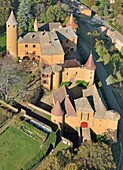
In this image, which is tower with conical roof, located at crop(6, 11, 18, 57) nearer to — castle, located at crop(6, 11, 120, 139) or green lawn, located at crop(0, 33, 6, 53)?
castle, located at crop(6, 11, 120, 139)

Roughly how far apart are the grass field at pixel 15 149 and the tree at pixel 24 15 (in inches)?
1472

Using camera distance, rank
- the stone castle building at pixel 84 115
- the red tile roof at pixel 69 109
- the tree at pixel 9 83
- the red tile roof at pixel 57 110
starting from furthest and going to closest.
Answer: the tree at pixel 9 83
the red tile roof at pixel 69 109
the stone castle building at pixel 84 115
the red tile roof at pixel 57 110

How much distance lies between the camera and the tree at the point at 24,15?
Answer: 87.3m

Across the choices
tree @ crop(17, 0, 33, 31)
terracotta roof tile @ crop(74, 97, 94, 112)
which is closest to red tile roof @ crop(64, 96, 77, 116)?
terracotta roof tile @ crop(74, 97, 94, 112)

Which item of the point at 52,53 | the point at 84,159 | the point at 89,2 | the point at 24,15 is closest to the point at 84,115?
the point at 84,159

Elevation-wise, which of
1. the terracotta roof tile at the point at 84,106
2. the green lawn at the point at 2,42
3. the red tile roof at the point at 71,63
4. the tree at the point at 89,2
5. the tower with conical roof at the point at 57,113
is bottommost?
the tree at the point at 89,2

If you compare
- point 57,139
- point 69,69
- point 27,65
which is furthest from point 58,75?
point 57,139

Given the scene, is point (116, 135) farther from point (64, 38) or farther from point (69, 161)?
point (64, 38)

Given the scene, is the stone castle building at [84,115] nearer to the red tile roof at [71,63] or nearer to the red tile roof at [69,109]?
the red tile roof at [69,109]

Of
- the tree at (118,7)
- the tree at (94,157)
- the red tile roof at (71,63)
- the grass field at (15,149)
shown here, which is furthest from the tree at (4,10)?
the tree at (94,157)

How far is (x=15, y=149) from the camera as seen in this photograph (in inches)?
2072

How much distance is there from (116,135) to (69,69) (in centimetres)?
1438

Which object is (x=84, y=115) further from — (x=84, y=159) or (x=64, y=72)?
(x=64, y=72)

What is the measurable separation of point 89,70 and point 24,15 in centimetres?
2983
